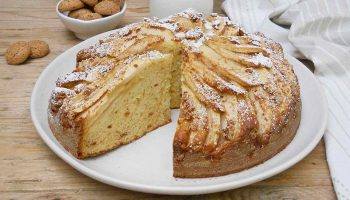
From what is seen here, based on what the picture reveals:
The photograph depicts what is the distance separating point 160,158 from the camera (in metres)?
1.84

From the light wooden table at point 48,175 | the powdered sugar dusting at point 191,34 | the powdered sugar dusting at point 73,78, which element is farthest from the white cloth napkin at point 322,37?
the powdered sugar dusting at point 73,78

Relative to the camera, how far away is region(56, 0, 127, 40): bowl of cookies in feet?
8.54

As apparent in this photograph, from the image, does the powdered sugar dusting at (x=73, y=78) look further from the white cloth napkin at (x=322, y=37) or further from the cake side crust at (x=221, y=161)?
the white cloth napkin at (x=322, y=37)

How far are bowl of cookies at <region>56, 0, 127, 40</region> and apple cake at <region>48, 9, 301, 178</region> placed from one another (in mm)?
486

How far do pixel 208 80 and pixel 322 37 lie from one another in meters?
1.02

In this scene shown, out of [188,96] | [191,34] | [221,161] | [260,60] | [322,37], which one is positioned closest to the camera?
[221,161]

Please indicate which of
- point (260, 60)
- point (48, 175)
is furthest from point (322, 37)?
point (48, 175)

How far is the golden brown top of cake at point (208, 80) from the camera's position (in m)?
1.70

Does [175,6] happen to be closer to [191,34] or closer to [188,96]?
[191,34]

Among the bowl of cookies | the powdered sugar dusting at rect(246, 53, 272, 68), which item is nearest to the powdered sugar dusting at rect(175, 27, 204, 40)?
the powdered sugar dusting at rect(246, 53, 272, 68)

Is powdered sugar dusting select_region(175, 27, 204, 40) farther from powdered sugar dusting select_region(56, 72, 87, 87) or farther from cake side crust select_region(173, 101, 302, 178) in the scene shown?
cake side crust select_region(173, 101, 302, 178)

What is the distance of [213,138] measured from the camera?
65.6 inches

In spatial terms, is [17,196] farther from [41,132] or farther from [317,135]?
[317,135]

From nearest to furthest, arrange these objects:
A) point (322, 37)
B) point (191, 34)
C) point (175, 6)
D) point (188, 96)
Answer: point (188, 96) < point (191, 34) < point (322, 37) < point (175, 6)
